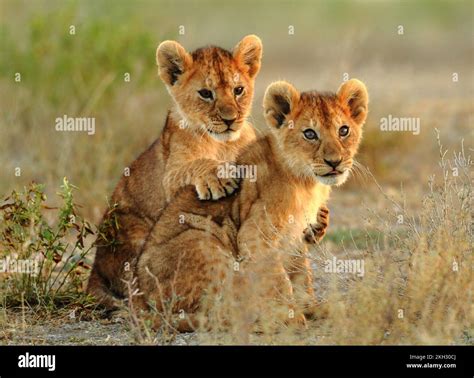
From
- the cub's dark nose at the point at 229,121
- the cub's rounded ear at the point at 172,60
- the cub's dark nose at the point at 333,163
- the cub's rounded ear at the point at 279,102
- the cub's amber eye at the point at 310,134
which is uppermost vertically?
the cub's rounded ear at the point at 172,60

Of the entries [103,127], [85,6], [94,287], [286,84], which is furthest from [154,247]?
[85,6]

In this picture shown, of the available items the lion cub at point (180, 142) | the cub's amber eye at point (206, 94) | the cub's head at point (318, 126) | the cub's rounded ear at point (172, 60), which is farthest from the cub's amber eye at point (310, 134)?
the cub's rounded ear at point (172, 60)

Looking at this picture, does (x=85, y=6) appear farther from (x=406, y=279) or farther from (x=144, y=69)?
(x=406, y=279)

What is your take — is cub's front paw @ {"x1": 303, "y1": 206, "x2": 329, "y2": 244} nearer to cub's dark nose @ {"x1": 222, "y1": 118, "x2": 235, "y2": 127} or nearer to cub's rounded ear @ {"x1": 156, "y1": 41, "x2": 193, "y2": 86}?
cub's dark nose @ {"x1": 222, "y1": 118, "x2": 235, "y2": 127}

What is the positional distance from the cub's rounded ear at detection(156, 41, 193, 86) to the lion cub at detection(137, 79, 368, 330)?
1.22 metres

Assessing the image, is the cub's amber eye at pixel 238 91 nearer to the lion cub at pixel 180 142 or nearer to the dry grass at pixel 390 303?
the lion cub at pixel 180 142

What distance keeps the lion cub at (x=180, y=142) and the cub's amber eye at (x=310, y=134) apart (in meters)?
0.93

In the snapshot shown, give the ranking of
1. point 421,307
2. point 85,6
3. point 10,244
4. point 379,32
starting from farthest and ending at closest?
point 379,32 < point 85,6 < point 10,244 < point 421,307

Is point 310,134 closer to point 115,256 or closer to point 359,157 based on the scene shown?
point 115,256

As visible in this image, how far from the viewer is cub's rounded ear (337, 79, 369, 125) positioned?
8750 mm

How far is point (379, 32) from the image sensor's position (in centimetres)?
2938

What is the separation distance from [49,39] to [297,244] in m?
7.72

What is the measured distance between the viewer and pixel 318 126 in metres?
8.46

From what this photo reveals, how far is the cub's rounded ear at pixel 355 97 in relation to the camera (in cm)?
875
